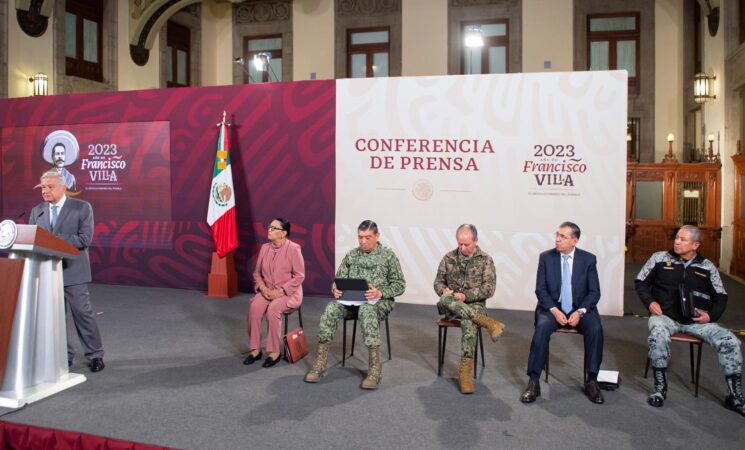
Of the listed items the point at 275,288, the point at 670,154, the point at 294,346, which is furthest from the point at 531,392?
the point at 670,154

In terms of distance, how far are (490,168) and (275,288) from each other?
9.37 ft

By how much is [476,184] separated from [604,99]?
146 cm

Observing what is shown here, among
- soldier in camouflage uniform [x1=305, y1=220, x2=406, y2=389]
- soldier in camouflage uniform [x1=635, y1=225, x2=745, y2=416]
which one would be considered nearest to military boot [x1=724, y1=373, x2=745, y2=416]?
soldier in camouflage uniform [x1=635, y1=225, x2=745, y2=416]

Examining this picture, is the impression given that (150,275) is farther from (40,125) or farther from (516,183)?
(516,183)

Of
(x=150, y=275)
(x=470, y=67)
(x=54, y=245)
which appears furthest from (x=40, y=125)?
(x=470, y=67)

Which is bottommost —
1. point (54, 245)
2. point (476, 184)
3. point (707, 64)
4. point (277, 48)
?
point (54, 245)

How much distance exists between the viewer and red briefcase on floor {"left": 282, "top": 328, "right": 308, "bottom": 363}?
4625 millimetres

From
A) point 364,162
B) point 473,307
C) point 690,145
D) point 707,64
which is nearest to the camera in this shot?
point 473,307

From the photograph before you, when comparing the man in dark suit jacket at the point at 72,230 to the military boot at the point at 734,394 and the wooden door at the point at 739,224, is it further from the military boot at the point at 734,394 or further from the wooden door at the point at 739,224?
the wooden door at the point at 739,224

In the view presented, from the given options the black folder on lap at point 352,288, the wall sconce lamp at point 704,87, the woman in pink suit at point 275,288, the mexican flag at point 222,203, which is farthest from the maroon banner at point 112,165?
the wall sconce lamp at point 704,87

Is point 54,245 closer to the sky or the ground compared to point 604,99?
closer to the ground

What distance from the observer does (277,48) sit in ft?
44.8

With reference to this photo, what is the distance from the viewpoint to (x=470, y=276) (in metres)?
4.39

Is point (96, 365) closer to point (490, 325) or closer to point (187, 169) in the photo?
point (490, 325)
